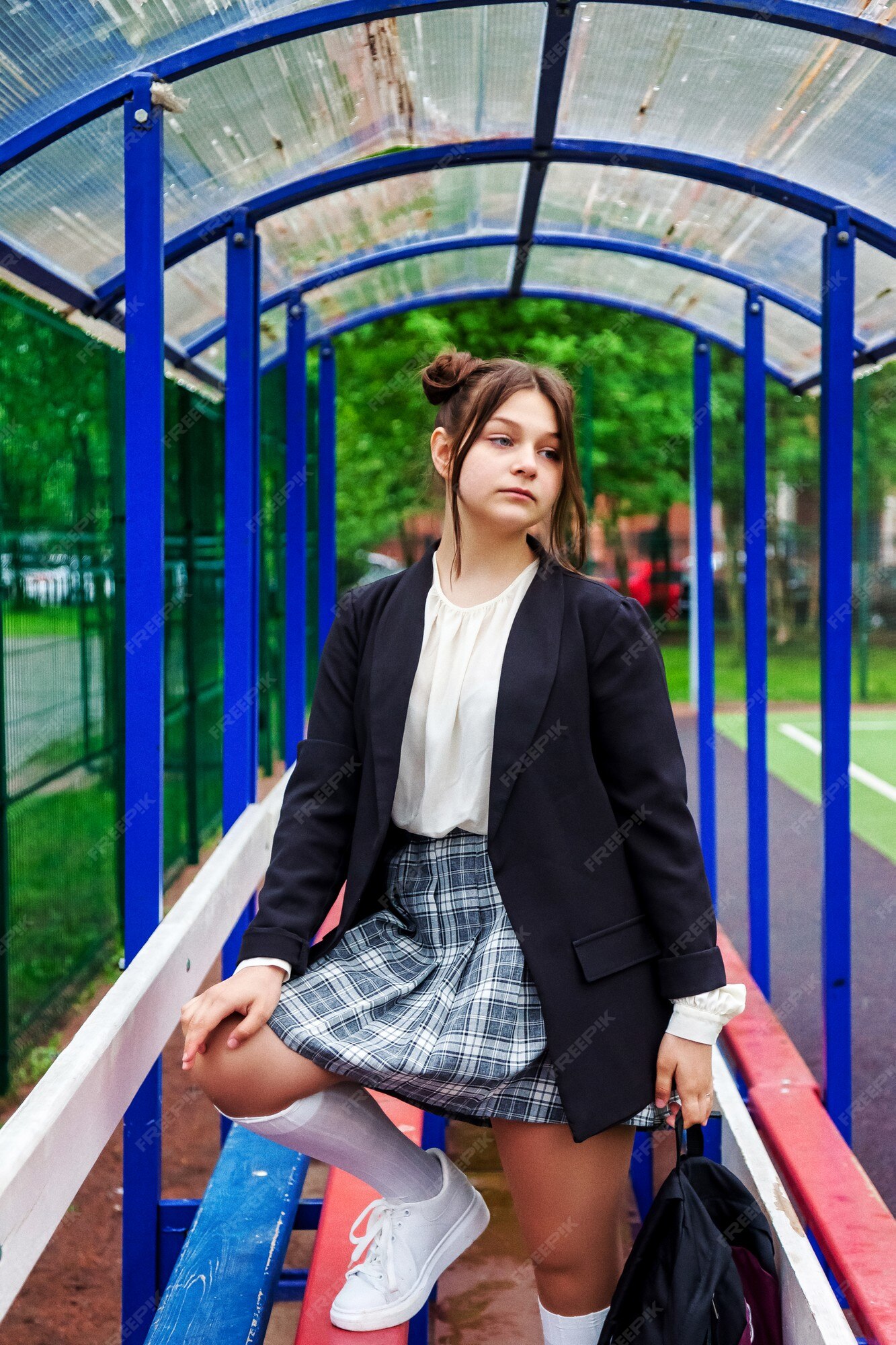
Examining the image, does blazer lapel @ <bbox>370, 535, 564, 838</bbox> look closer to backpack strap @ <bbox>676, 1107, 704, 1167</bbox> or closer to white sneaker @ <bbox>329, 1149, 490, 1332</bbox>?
backpack strap @ <bbox>676, 1107, 704, 1167</bbox>

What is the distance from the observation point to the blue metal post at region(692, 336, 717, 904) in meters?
5.64

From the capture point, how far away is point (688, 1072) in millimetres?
2059

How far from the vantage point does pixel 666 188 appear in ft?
14.1

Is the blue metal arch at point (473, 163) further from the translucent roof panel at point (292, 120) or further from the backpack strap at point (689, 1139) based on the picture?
the backpack strap at point (689, 1139)

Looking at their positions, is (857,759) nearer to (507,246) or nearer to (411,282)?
(411,282)

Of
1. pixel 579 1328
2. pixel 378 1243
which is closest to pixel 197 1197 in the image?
pixel 378 1243

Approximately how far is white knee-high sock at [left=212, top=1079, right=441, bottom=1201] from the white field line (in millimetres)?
8702

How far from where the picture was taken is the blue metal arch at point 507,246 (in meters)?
4.67

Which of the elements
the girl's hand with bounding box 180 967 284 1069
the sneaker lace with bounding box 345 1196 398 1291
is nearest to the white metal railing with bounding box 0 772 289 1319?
the girl's hand with bounding box 180 967 284 1069

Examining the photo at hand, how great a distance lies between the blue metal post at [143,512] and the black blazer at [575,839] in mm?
556

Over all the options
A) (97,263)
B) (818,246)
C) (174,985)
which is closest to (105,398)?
(97,263)

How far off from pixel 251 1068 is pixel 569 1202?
0.53m

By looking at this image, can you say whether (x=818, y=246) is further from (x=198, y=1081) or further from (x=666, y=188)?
(x=198, y=1081)

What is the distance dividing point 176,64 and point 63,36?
9.3 inches
